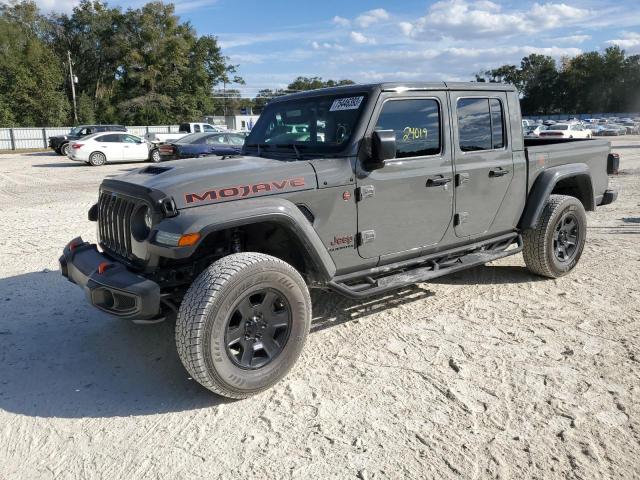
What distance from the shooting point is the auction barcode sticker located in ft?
13.2

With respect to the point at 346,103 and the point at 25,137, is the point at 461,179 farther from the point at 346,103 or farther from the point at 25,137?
the point at 25,137

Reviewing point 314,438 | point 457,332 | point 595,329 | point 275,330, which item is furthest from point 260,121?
point 595,329

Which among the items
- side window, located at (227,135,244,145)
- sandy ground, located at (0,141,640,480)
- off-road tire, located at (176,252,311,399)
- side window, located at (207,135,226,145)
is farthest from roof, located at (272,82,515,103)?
side window, located at (227,135,244,145)

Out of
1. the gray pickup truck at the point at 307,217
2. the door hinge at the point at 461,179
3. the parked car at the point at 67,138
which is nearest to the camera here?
the gray pickup truck at the point at 307,217

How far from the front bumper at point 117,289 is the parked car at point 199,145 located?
13879mm

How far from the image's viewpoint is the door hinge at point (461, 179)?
14.6 feet

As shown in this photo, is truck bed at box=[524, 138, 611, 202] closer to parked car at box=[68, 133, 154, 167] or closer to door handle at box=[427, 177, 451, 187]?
door handle at box=[427, 177, 451, 187]

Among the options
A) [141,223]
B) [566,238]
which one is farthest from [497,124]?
[141,223]

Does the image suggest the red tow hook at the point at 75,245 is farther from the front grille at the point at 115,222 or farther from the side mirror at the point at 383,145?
the side mirror at the point at 383,145

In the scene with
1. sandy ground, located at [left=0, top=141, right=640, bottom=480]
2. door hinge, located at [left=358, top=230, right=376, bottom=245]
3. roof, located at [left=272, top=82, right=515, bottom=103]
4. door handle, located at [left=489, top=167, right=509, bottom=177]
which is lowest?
sandy ground, located at [left=0, top=141, right=640, bottom=480]

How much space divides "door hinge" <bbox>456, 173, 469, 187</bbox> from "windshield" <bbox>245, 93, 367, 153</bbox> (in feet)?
3.57

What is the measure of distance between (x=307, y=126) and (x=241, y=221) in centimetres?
137

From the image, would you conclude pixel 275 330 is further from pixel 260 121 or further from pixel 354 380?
pixel 260 121

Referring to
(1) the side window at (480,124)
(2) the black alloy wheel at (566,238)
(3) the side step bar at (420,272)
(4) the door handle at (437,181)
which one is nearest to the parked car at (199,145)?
(2) the black alloy wheel at (566,238)
